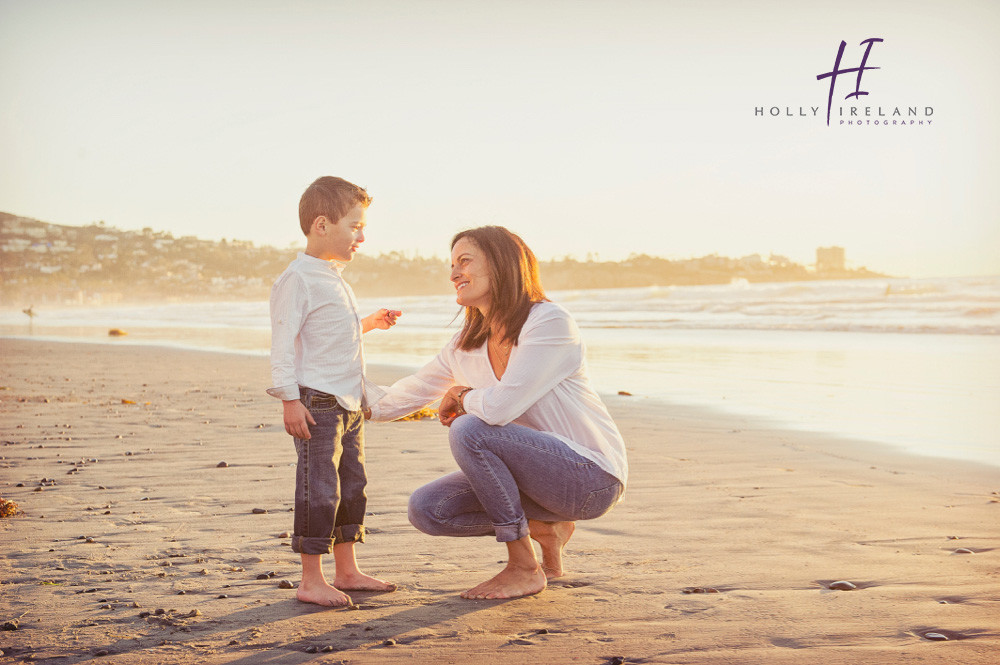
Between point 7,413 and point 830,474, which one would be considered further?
point 7,413

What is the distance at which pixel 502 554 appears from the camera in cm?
376

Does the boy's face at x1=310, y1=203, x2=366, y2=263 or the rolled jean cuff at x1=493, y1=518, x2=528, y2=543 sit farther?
the boy's face at x1=310, y1=203, x2=366, y2=263

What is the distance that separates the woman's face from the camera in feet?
10.9

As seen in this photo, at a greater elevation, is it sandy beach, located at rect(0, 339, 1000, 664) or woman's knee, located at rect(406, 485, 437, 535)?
woman's knee, located at rect(406, 485, 437, 535)

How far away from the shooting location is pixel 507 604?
306 centimetres

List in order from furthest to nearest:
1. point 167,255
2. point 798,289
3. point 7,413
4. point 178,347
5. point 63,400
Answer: point 167,255, point 798,289, point 178,347, point 63,400, point 7,413

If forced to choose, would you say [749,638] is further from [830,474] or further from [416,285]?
[416,285]

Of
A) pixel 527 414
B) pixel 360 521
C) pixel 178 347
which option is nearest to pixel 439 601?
pixel 360 521

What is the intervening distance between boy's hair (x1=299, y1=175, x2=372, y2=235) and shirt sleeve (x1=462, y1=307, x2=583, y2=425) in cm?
83

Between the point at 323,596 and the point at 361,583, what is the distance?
0.23 metres

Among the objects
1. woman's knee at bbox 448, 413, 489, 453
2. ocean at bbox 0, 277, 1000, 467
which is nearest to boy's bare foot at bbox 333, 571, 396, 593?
woman's knee at bbox 448, 413, 489, 453

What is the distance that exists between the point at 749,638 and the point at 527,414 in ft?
3.63

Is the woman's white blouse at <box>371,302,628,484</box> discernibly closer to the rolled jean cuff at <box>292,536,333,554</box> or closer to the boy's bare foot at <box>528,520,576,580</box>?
the boy's bare foot at <box>528,520,576,580</box>

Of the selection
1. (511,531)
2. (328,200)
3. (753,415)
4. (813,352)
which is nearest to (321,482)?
(511,531)
